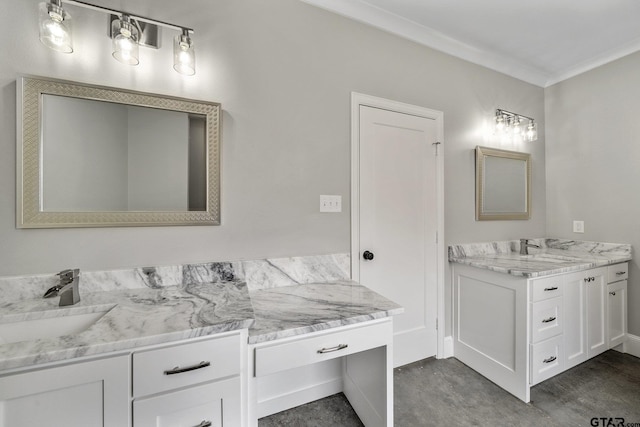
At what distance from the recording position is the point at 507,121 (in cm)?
249

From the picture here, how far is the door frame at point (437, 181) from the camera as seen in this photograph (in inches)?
72.5

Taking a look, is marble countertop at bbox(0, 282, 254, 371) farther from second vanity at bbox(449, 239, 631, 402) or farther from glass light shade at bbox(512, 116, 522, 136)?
glass light shade at bbox(512, 116, 522, 136)

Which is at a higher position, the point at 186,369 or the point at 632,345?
the point at 186,369

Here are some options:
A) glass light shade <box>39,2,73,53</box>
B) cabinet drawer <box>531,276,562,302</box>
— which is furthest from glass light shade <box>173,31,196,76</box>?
cabinet drawer <box>531,276,562,302</box>

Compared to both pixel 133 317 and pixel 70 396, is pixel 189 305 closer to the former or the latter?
pixel 133 317

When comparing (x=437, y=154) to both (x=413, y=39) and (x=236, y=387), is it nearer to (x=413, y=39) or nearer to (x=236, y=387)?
(x=413, y=39)

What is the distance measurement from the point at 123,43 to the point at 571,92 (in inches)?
149

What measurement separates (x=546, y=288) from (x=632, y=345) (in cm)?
137

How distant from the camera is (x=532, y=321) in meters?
1.69

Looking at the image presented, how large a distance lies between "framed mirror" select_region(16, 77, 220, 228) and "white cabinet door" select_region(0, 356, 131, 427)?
741mm

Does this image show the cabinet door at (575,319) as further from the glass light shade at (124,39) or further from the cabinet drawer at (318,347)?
the glass light shade at (124,39)

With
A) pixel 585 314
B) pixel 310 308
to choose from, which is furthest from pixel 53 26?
pixel 585 314

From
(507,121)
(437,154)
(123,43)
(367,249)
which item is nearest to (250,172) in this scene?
(123,43)

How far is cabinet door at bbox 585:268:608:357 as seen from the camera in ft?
6.57
